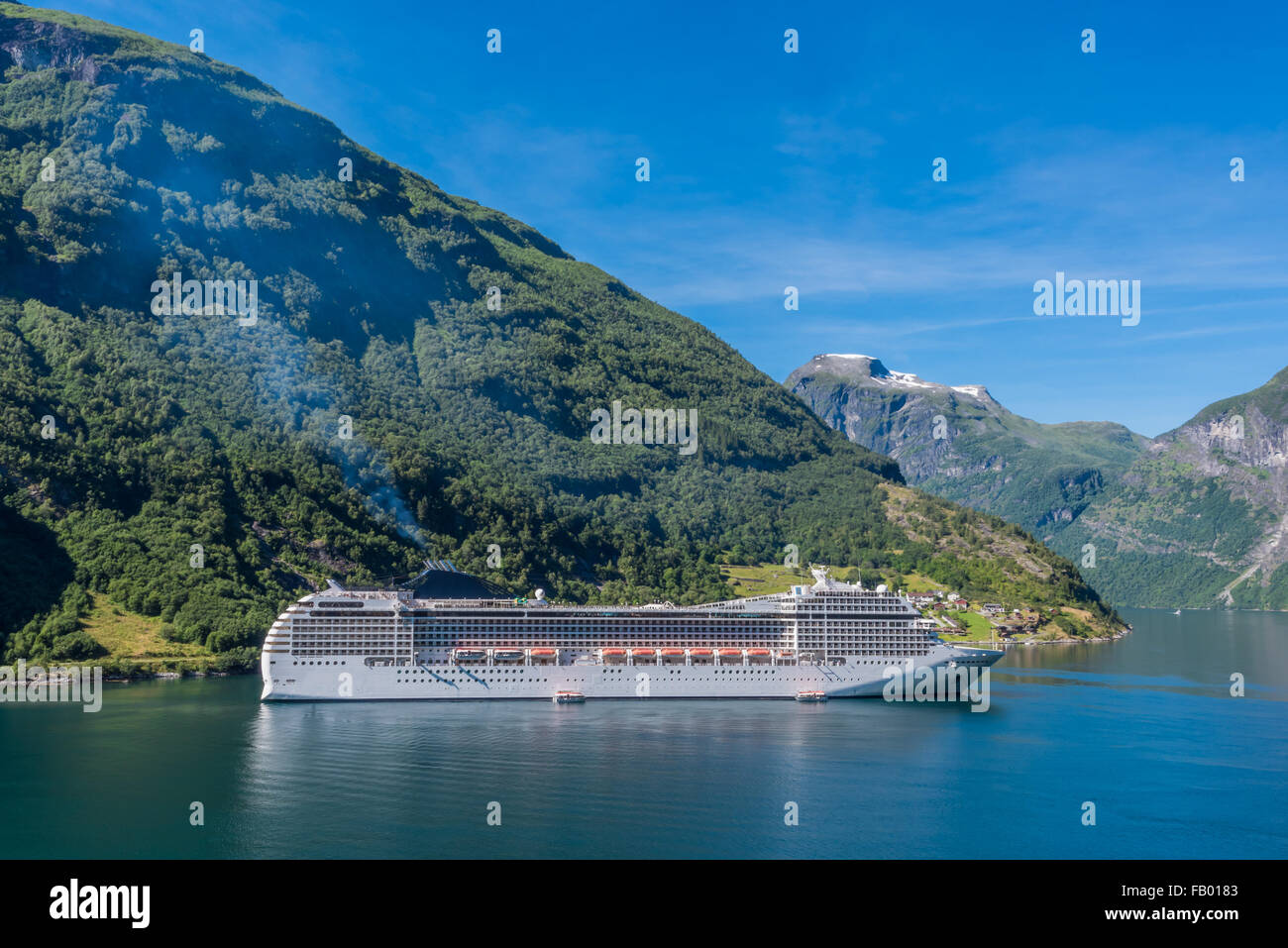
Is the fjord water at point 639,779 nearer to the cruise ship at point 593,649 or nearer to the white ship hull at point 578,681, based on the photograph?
the white ship hull at point 578,681

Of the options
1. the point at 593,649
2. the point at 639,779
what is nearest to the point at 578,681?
the point at 593,649

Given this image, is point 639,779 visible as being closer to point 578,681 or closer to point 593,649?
point 578,681

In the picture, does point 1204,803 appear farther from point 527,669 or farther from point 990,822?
point 527,669

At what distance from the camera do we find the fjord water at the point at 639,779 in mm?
48531

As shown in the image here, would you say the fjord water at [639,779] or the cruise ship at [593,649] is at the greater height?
the cruise ship at [593,649]

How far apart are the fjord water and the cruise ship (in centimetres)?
313

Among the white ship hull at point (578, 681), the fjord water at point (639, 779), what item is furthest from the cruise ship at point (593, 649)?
the fjord water at point (639, 779)

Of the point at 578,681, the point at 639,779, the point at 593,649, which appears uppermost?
the point at 593,649

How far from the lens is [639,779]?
59.6 meters

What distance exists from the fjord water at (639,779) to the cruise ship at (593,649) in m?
3.13

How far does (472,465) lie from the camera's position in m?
200

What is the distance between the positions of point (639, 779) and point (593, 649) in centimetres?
4096
